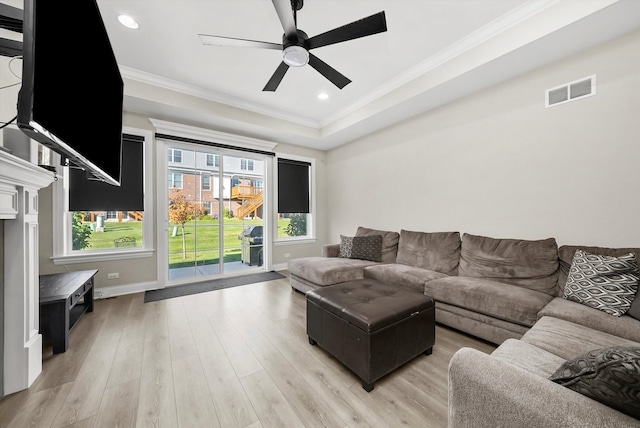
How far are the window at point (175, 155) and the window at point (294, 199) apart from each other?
178 centimetres

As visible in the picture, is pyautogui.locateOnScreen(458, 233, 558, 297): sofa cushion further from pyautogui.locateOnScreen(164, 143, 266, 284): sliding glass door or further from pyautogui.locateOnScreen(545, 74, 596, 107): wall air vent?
pyautogui.locateOnScreen(164, 143, 266, 284): sliding glass door

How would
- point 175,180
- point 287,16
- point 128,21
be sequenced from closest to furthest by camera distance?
1. point 287,16
2. point 128,21
3. point 175,180

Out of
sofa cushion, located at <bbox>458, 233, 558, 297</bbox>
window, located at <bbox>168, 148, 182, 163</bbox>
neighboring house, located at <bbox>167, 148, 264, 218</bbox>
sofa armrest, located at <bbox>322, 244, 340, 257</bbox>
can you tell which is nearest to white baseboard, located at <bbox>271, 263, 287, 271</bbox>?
neighboring house, located at <bbox>167, 148, 264, 218</bbox>

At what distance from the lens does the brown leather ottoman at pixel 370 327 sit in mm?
1624

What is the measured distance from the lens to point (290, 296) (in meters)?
3.43

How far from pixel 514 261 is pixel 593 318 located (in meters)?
0.85

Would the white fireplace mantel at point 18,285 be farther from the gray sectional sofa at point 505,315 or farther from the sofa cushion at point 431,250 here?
the sofa cushion at point 431,250

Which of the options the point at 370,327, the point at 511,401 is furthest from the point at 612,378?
the point at 370,327

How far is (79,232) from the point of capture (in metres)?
3.27

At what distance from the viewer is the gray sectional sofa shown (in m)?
0.79

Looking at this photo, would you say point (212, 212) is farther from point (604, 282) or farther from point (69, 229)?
point (604, 282)

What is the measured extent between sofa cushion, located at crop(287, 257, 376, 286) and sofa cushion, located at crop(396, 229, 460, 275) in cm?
53

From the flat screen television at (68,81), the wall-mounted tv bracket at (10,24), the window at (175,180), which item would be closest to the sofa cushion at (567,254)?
the flat screen television at (68,81)

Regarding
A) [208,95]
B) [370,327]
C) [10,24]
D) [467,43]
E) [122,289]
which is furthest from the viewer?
[208,95]
